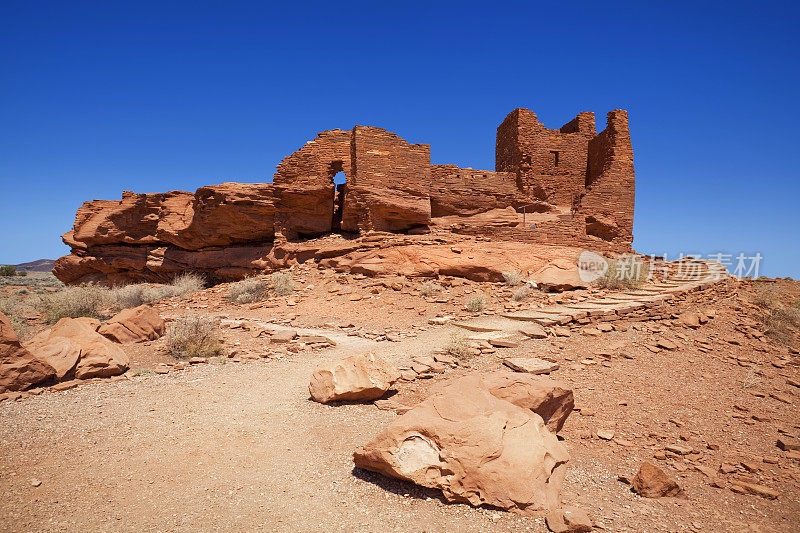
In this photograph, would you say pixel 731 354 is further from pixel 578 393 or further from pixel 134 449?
pixel 134 449

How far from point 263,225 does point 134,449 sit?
12950 millimetres

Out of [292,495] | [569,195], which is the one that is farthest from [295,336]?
[569,195]

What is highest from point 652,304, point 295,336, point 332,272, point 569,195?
point 569,195

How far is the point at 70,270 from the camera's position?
20.3 m

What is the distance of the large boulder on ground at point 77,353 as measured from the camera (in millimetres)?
5659

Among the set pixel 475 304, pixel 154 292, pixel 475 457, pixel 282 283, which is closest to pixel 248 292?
pixel 282 283

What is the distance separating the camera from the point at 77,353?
19.2 feet

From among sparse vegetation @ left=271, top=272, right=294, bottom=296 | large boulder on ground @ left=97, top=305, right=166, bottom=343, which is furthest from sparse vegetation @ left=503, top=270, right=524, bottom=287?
large boulder on ground @ left=97, top=305, right=166, bottom=343

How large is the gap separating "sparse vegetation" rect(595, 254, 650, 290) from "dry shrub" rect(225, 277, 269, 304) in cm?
1056

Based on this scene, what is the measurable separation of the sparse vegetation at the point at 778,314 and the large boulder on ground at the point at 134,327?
43.7ft

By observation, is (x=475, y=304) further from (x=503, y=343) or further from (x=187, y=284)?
(x=187, y=284)

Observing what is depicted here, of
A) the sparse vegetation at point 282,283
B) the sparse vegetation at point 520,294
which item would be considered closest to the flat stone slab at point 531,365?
the sparse vegetation at point 520,294

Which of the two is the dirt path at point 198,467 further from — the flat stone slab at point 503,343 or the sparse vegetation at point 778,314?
the sparse vegetation at point 778,314

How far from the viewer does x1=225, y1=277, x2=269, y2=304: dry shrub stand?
1268cm
